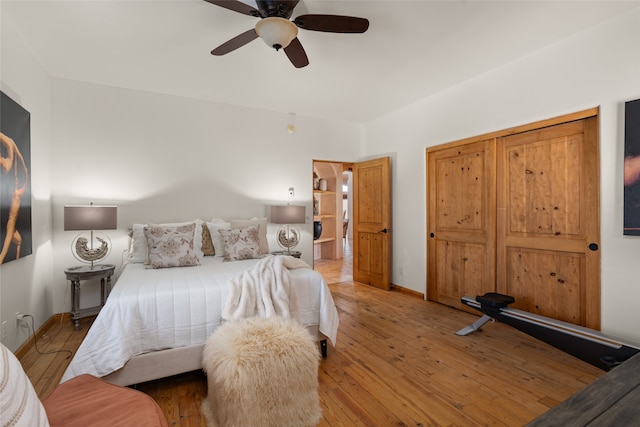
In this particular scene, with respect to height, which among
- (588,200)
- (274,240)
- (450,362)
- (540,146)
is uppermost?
(540,146)

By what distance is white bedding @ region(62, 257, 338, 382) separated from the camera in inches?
73.9

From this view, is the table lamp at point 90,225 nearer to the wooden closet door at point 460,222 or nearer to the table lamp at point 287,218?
the table lamp at point 287,218

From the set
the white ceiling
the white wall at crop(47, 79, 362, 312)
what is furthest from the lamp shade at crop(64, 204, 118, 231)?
the white ceiling

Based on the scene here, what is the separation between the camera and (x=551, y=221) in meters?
2.94

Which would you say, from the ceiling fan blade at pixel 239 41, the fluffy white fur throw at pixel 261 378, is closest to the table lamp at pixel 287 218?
the ceiling fan blade at pixel 239 41

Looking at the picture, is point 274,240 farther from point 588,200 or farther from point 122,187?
point 588,200

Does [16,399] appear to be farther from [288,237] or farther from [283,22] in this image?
[288,237]

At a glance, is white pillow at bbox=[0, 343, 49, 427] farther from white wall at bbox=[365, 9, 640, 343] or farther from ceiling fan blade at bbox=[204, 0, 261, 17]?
white wall at bbox=[365, 9, 640, 343]

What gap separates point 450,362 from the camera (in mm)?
2492

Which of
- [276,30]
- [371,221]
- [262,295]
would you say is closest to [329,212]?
[371,221]

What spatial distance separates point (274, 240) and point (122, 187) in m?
2.12

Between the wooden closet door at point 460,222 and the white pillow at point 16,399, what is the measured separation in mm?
3777

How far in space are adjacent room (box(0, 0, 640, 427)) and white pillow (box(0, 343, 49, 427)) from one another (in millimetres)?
12

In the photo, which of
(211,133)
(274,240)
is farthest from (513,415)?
(211,133)
